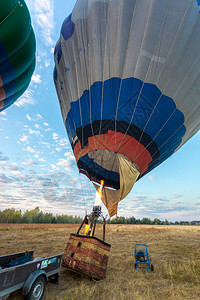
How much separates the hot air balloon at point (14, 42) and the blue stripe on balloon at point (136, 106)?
13.7 feet

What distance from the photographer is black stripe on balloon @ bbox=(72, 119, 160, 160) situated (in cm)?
575

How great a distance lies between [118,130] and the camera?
5777mm

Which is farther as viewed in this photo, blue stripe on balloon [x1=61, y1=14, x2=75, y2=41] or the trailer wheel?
blue stripe on balloon [x1=61, y1=14, x2=75, y2=41]

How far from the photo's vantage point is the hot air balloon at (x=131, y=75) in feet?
17.0

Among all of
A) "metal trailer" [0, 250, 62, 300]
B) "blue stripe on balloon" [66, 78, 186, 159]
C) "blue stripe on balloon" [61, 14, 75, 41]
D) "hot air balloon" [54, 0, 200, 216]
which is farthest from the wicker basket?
"blue stripe on balloon" [61, 14, 75, 41]

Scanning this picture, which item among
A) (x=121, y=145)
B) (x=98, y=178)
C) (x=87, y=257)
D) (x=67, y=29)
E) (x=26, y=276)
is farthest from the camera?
(x=98, y=178)

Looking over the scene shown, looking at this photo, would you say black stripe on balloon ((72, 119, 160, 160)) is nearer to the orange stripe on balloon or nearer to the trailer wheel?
the orange stripe on balloon

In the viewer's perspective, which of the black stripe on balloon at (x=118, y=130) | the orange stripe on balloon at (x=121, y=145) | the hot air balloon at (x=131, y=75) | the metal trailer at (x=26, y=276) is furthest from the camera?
the orange stripe on balloon at (x=121, y=145)

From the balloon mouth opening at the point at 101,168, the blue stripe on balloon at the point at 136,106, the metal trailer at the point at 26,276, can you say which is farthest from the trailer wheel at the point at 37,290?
the blue stripe on balloon at the point at 136,106

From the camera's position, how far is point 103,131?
594cm

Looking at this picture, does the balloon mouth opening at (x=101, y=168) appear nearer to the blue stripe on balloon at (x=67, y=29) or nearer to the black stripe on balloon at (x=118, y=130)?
the black stripe on balloon at (x=118, y=130)

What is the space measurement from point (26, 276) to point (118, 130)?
476 centimetres

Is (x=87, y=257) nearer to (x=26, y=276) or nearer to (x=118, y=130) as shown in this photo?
(x=26, y=276)

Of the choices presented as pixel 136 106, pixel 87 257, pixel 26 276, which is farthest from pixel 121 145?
pixel 26 276
